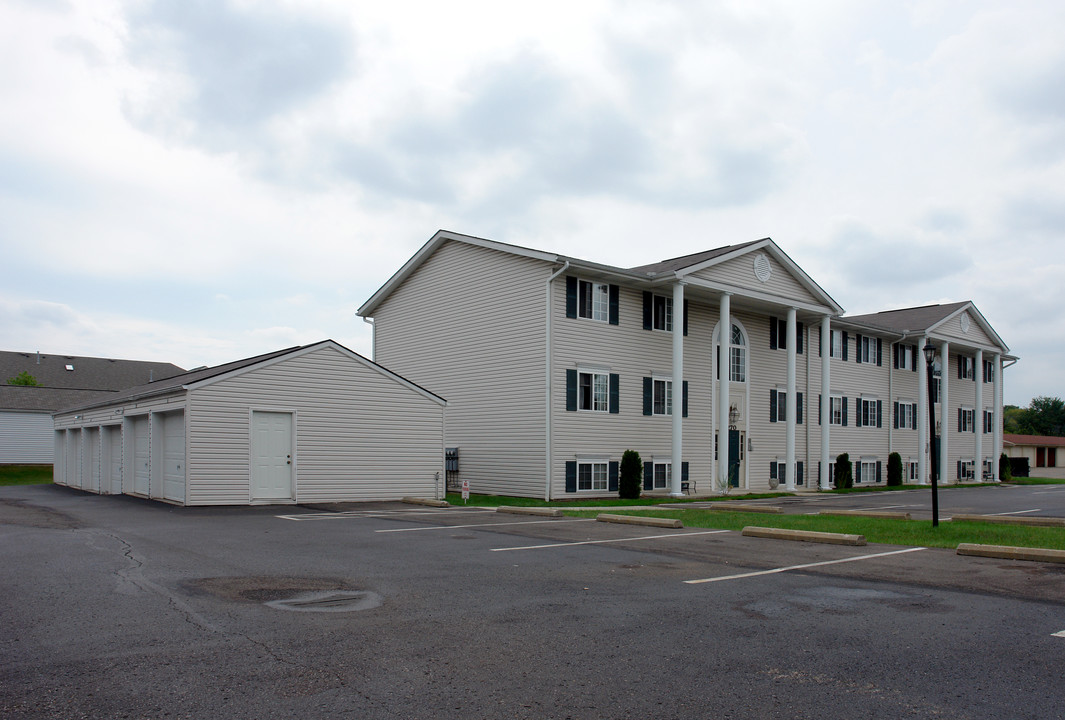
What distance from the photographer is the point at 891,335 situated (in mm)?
38594

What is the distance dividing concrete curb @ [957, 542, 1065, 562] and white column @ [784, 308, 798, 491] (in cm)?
1918

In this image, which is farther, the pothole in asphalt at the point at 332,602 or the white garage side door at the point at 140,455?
the white garage side door at the point at 140,455

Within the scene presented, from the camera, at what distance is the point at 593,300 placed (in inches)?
1027

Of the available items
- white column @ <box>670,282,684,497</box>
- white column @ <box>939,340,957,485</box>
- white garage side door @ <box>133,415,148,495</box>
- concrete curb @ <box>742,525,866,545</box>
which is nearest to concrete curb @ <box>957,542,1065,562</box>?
concrete curb @ <box>742,525,866,545</box>

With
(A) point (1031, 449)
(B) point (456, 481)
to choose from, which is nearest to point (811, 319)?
(B) point (456, 481)

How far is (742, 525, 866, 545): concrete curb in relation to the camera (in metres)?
12.7

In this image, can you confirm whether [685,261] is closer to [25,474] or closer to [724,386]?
[724,386]

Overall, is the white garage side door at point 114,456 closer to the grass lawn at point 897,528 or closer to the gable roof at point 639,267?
the gable roof at point 639,267

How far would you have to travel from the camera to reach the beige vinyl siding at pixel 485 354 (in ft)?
82.0

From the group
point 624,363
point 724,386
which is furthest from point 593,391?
point 724,386

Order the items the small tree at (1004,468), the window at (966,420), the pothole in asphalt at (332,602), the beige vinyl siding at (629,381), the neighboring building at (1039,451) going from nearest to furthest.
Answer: the pothole in asphalt at (332,602), the beige vinyl siding at (629,381), the window at (966,420), the small tree at (1004,468), the neighboring building at (1039,451)

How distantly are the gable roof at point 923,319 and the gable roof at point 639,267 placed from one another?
6.65m

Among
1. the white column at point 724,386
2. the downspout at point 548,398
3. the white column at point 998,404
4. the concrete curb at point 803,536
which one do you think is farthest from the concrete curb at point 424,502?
the white column at point 998,404

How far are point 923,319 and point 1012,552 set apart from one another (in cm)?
3297
